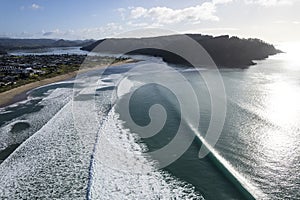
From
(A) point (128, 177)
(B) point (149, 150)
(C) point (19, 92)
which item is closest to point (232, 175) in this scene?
A: (A) point (128, 177)

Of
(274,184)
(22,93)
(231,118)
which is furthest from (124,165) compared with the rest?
(22,93)

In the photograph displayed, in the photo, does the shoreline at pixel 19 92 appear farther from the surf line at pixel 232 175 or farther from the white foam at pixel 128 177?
the surf line at pixel 232 175

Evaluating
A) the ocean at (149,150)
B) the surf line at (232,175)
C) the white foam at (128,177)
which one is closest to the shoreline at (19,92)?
the ocean at (149,150)

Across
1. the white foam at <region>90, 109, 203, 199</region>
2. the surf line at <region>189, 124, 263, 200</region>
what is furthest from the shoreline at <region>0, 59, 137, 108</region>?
the surf line at <region>189, 124, 263, 200</region>

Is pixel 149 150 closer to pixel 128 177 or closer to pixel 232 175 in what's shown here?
pixel 128 177

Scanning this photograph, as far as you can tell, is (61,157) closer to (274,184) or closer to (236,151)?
(236,151)
